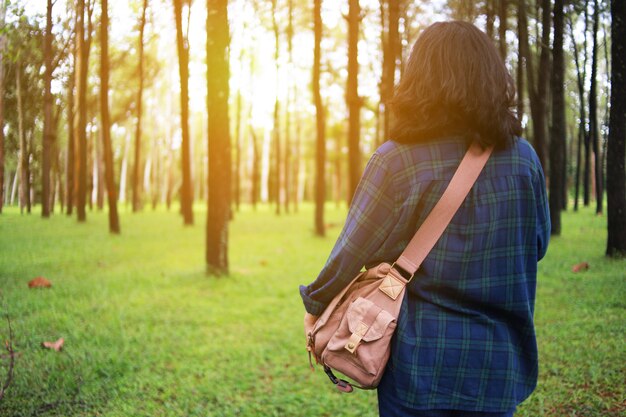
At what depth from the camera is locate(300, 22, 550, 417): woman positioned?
6.34ft

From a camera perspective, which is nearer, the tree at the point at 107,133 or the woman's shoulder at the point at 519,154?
the woman's shoulder at the point at 519,154

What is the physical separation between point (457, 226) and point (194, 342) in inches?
192

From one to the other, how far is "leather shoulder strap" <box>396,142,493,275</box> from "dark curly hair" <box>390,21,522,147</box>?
7 cm

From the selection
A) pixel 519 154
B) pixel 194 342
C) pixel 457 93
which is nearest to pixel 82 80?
pixel 194 342

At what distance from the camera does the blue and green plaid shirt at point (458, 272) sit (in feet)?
6.35

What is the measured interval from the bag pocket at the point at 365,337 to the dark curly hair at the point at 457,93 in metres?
0.65

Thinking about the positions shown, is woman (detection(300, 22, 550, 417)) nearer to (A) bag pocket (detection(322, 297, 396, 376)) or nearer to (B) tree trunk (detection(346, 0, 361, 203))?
(A) bag pocket (detection(322, 297, 396, 376))

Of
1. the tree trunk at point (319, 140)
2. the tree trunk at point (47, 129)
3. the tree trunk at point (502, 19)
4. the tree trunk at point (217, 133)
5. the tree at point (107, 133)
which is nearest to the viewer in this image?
the tree trunk at point (47, 129)

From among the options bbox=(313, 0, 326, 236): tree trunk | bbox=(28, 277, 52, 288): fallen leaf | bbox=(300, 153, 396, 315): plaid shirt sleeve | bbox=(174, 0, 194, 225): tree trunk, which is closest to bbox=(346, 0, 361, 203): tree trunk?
bbox=(313, 0, 326, 236): tree trunk

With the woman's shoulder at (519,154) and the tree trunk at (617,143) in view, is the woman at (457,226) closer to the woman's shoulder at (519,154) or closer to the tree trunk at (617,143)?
the woman's shoulder at (519,154)

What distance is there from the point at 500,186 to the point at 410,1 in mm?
10948

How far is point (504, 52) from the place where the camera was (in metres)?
6.66

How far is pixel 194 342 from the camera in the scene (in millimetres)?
6180

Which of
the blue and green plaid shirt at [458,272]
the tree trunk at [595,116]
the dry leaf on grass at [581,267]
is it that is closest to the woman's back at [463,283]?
the blue and green plaid shirt at [458,272]
